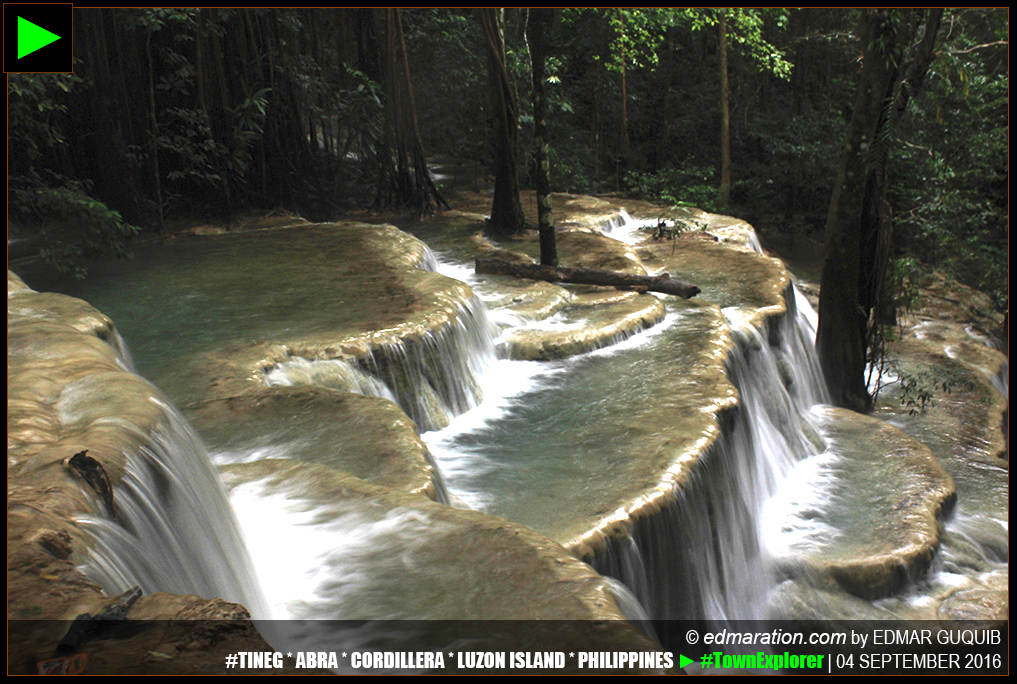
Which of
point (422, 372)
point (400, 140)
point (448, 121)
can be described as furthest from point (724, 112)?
point (422, 372)

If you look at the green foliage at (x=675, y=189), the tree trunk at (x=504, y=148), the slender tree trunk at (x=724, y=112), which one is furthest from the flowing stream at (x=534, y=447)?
the slender tree trunk at (x=724, y=112)

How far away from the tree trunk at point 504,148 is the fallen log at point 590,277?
7.67ft

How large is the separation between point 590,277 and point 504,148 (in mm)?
3740

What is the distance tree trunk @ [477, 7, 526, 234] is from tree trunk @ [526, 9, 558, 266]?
7.57ft

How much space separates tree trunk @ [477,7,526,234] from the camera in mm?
13330

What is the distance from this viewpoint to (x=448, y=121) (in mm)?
18516

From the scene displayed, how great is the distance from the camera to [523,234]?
1384 cm

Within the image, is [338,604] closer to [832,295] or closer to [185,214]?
[832,295]

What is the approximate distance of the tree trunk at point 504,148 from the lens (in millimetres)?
13330

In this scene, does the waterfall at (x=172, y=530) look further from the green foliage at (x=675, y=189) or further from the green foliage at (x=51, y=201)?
the green foliage at (x=675, y=189)

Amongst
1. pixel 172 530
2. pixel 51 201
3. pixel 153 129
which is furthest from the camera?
pixel 153 129

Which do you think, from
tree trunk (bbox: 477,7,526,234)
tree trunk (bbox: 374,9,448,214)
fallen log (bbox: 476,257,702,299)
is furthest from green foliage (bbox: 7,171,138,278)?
tree trunk (bbox: 477,7,526,234)

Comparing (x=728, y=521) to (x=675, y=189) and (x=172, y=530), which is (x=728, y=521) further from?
(x=675, y=189)

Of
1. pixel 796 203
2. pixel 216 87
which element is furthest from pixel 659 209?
pixel 216 87
